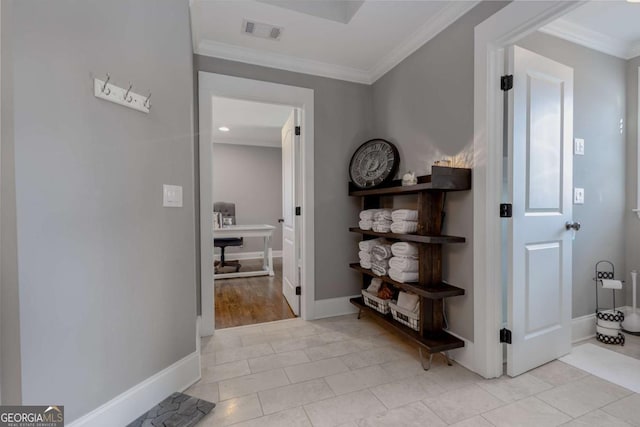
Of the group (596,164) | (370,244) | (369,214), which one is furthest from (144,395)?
(596,164)

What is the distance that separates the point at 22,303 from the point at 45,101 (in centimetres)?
74

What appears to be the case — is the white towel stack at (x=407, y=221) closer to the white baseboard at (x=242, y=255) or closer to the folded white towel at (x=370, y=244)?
the folded white towel at (x=370, y=244)

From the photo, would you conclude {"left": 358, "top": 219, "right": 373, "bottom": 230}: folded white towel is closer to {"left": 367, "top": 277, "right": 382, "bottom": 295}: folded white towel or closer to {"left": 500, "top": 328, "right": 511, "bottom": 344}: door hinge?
{"left": 367, "top": 277, "right": 382, "bottom": 295}: folded white towel

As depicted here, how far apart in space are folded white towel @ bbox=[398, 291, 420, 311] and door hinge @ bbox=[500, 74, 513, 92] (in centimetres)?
145

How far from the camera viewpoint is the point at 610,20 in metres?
2.07

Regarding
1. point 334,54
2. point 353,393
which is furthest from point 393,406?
point 334,54

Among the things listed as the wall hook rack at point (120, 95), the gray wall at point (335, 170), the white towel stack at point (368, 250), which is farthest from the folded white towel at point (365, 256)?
the wall hook rack at point (120, 95)

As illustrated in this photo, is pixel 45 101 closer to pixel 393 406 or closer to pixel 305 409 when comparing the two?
pixel 305 409

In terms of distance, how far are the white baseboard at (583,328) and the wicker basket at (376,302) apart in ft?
4.64

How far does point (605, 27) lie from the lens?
2152 millimetres

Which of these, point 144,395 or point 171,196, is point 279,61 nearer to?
point 171,196

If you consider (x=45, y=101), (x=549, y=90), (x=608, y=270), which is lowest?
(x=608, y=270)

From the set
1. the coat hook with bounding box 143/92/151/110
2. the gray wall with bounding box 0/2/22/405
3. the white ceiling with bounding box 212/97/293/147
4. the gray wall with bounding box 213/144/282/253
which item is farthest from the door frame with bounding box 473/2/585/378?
the gray wall with bounding box 213/144/282/253

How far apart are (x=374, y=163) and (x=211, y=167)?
1.40m
